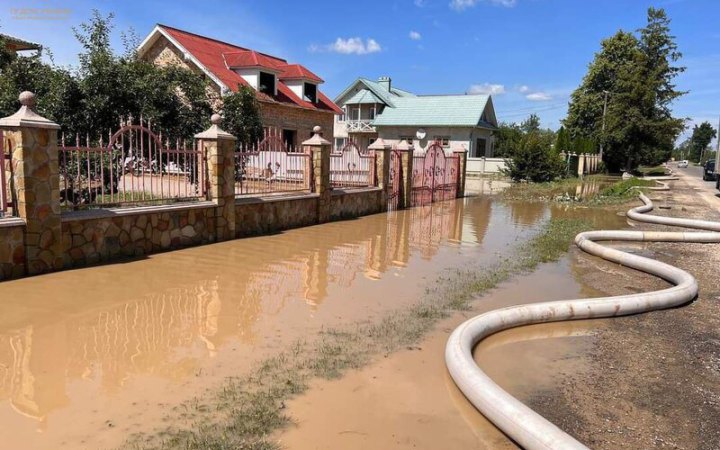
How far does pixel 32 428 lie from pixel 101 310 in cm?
231

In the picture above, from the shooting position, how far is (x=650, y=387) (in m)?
4.07

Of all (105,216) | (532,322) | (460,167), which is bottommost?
(532,322)

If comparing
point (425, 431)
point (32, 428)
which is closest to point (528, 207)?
point (425, 431)

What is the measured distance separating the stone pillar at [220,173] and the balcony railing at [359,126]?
34.3 m

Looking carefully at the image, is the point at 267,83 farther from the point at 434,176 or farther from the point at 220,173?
the point at 220,173

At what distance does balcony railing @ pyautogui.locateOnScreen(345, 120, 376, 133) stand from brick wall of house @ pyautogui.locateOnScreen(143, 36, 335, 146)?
35.8 ft

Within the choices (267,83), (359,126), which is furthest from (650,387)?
(359,126)

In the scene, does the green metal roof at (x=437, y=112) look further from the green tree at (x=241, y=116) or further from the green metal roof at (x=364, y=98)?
the green tree at (x=241, y=116)

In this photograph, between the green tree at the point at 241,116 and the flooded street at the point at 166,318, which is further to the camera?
the green tree at the point at 241,116

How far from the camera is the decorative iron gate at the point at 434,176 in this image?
17.5 meters

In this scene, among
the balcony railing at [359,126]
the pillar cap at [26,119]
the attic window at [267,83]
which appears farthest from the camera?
the balcony railing at [359,126]

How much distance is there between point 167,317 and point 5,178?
10.2 feet

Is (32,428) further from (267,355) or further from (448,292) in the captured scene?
(448,292)

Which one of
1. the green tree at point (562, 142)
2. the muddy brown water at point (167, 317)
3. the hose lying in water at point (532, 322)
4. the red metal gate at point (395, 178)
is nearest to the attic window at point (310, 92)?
the red metal gate at point (395, 178)
